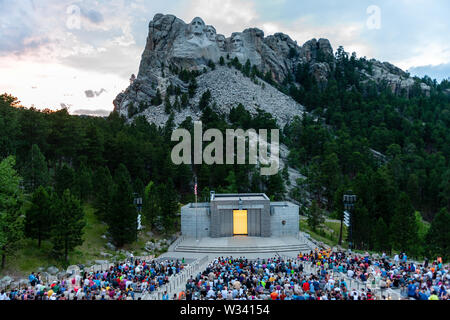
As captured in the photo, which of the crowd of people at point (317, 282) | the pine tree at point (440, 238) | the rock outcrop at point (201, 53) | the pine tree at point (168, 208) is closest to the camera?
the crowd of people at point (317, 282)

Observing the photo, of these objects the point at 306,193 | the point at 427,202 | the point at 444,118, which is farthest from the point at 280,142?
the point at 444,118

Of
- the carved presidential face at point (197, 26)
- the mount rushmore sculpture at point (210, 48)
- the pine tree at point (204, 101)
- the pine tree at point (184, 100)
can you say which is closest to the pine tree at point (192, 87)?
the pine tree at point (184, 100)

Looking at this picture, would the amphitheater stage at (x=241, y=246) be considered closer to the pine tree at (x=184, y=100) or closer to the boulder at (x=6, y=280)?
the boulder at (x=6, y=280)

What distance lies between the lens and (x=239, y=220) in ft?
118

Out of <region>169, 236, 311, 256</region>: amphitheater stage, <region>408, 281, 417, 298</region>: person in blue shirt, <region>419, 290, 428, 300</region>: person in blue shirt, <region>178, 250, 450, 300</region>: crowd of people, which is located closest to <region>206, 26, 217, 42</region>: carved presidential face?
<region>169, 236, 311, 256</region>: amphitheater stage

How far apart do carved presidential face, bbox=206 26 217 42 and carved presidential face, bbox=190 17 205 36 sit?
91.1 inches

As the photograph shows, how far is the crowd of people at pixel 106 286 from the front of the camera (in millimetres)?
14719

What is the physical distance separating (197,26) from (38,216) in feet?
394

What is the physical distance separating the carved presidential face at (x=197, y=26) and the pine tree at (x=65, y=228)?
115658mm

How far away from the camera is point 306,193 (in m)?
63.4

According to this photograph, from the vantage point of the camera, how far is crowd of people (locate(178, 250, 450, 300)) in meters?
14.4

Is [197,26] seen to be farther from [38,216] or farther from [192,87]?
[38,216]

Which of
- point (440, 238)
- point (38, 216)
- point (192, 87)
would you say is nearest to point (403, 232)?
point (440, 238)

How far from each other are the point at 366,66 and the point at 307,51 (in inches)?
1145
